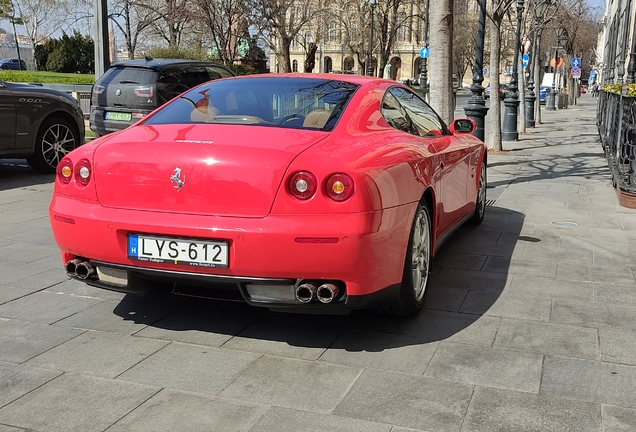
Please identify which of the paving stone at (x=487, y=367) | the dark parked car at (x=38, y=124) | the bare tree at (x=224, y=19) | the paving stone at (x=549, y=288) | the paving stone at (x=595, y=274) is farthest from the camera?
the bare tree at (x=224, y=19)

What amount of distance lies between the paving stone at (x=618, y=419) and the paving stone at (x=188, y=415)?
1462 millimetres

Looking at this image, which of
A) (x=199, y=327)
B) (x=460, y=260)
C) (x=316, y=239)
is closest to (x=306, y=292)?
(x=316, y=239)

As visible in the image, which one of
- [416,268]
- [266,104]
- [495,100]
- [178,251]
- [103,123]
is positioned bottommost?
[416,268]

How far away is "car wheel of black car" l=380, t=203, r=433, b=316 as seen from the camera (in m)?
4.41

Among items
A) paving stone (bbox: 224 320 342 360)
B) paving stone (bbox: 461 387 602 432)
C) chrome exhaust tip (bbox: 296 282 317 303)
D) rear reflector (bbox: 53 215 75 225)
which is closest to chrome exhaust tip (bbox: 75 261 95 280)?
rear reflector (bbox: 53 215 75 225)

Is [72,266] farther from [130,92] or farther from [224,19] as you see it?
[224,19]

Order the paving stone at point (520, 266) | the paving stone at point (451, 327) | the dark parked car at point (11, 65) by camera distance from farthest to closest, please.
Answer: the dark parked car at point (11, 65) → the paving stone at point (520, 266) → the paving stone at point (451, 327)

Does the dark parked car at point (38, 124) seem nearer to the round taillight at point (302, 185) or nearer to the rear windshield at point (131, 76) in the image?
the rear windshield at point (131, 76)

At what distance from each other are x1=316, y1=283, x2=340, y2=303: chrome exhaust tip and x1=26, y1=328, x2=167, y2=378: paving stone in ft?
3.07

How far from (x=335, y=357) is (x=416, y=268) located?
2.98ft

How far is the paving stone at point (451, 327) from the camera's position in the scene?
437 cm

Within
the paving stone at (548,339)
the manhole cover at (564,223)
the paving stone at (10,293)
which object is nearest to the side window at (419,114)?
the paving stone at (548,339)

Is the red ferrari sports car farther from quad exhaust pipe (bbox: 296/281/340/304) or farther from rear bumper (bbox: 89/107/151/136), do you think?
rear bumper (bbox: 89/107/151/136)

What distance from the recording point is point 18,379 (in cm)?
365
